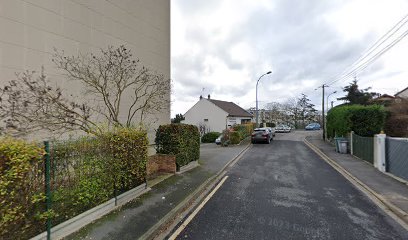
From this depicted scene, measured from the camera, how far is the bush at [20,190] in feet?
11.6

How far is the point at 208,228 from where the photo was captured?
5230 mm

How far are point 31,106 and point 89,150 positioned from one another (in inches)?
139

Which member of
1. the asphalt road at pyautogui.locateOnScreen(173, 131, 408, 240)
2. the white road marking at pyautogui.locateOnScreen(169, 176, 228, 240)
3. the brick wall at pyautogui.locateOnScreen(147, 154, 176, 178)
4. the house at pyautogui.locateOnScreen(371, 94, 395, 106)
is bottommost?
the white road marking at pyautogui.locateOnScreen(169, 176, 228, 240)

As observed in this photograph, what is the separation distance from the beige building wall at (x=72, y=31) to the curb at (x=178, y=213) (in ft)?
18.7

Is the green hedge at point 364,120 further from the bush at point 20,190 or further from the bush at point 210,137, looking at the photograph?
the bush at point 210,137

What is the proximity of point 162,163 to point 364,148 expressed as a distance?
37.7 ft

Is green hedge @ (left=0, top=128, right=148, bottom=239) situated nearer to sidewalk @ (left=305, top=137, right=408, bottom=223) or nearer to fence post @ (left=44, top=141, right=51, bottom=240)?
fence post @ (left=44, top=141, right=51, bottom=240)

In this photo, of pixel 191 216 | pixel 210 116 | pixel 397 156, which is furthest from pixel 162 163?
pixel 210 116

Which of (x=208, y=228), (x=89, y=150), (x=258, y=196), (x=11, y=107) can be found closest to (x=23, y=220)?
(x=89, y=150)

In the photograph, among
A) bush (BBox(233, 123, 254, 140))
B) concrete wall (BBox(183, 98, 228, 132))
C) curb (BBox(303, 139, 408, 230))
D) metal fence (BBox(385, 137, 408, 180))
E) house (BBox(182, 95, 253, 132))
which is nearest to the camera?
curb (BBox(303, 139, 408, 230))

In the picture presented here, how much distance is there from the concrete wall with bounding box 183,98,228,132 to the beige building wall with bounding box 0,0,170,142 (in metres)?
26.4

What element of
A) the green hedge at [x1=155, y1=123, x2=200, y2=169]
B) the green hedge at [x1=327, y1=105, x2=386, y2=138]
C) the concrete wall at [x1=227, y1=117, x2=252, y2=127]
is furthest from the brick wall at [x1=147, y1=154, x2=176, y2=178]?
the concrete wall at [x1=227, y1=117, x2=252, y2=127]

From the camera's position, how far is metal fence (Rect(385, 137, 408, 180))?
363 inches

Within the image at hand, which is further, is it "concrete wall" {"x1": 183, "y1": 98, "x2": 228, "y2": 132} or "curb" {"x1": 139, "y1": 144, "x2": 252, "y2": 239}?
"concrete wall" {"x1": 183, "y1": 98, "x2": 228, "y2": 132}
